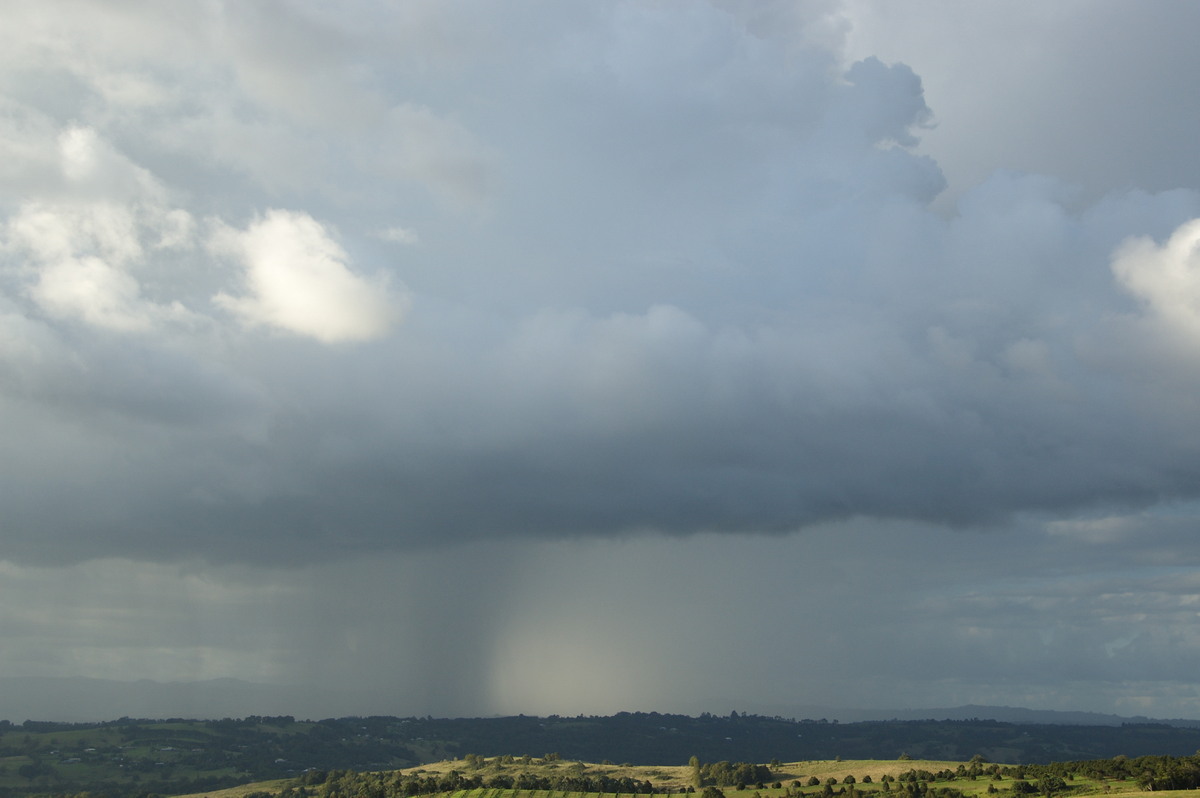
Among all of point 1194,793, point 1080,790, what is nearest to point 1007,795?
point 1080,790

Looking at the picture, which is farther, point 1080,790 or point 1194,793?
point 1080,790

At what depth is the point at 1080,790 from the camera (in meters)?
177

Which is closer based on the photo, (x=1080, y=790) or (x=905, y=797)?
(x=1080, y=790)

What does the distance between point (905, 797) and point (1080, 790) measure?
3332 cm

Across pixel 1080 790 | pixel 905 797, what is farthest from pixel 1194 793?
pixel 905 797

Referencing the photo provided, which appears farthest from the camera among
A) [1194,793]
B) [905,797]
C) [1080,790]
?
[905,797]

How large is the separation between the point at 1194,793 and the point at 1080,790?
24.4m

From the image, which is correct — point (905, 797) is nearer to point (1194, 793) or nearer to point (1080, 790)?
point (1080, 790)

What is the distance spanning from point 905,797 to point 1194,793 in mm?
54121

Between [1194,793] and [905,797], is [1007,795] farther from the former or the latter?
[1194,793]

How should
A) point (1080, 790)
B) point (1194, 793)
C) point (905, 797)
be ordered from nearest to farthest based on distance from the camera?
1. point (1194, 793)
2. point (1080, 790)
3. point (905, 797)

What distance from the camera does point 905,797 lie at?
627ft

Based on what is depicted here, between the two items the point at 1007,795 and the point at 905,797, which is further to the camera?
the point at 905,797
